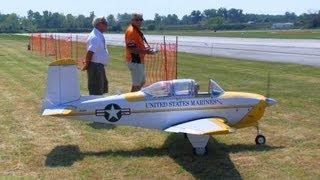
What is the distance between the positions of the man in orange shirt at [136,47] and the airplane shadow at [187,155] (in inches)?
76.2

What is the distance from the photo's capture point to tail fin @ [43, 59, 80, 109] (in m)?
8.53

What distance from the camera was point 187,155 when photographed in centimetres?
805

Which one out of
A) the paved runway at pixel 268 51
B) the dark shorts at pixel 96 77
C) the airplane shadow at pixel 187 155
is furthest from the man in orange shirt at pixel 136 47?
the paved runway at pixel 268 51

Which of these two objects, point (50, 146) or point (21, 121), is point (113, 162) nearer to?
point (50, 146)

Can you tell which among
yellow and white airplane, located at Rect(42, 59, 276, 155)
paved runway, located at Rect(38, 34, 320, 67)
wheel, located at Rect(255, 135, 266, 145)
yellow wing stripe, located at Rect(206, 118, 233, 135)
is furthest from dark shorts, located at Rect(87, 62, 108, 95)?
paved runway, located at Rect(38, 34, 320, 67)

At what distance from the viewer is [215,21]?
195625 mm

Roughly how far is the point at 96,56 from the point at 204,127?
352 centimetres

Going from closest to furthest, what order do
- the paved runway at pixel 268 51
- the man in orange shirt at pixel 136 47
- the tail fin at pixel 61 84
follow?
the tail fin at pixel 61 84, the man in orange shirt at pixel 136 47, the paved runway at pixel 268 51

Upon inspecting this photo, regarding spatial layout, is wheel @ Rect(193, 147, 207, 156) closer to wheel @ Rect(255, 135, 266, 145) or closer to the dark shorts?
wheel @ Rect(255, 135, 266, 145)

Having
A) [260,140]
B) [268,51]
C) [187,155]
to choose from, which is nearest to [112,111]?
[187,155]

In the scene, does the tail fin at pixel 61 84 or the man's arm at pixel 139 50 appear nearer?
the tail fin at pixel 61 84

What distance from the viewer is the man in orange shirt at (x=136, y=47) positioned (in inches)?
395

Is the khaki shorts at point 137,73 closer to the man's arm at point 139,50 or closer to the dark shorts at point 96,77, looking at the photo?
the man's arm at point 139,50

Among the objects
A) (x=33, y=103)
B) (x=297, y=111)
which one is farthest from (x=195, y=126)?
(x=33, y=103)
